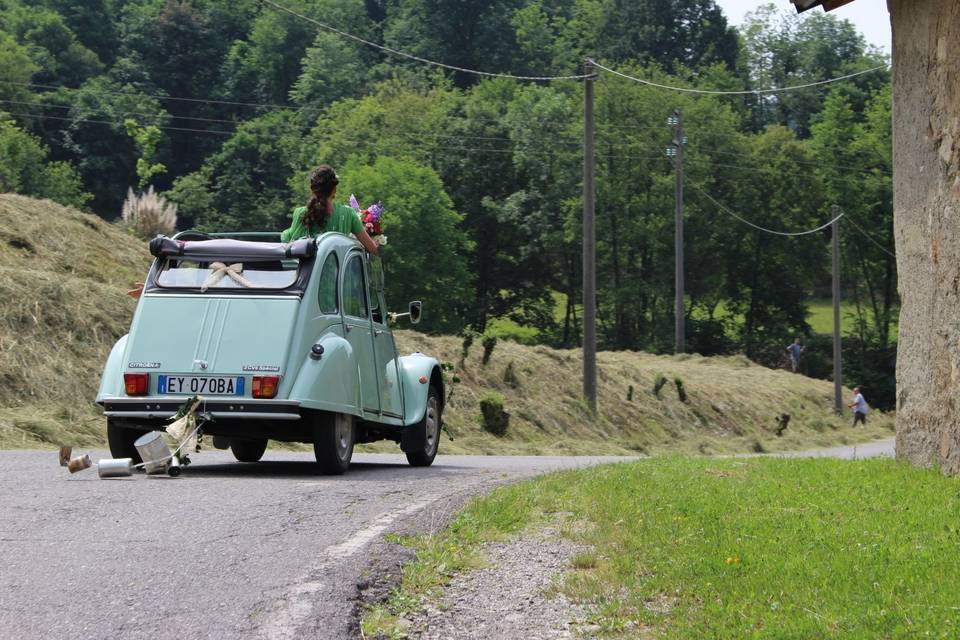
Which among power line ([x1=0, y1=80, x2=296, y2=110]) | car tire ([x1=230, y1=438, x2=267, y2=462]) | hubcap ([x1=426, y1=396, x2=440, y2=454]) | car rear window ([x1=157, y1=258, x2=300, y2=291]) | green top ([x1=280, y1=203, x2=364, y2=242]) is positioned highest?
power line ([x1=0, y1=80, x2=296, y2=110])

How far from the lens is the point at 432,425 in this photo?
15.3m

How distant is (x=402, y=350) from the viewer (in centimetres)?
3069

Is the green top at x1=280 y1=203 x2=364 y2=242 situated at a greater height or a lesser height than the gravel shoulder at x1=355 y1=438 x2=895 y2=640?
greater

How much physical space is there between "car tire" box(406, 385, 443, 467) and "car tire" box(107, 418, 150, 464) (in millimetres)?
3197

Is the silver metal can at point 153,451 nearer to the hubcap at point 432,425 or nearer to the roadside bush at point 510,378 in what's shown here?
the hubcap at point 432,425

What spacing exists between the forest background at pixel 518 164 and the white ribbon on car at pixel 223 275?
2241 inches

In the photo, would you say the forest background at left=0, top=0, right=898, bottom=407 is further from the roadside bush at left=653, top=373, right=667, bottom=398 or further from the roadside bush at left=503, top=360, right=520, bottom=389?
the roadside bush at left=503, top=360, right=520, bottom=389

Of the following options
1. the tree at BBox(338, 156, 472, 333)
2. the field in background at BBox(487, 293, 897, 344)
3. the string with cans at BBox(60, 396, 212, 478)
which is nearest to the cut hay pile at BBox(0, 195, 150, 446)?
the string with cans at BBox(60, 396, 212, 478)

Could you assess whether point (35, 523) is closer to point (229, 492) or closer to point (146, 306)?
point (229, 492)

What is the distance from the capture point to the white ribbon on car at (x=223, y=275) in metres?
12.5

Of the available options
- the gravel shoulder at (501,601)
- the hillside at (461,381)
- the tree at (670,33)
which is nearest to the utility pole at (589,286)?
the hillside at (461,381)

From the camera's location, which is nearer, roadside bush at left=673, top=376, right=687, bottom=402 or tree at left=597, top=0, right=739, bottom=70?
roadside bush at left=673, top=376, right=687, bottom=402

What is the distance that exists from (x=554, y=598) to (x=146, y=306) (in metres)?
6.40

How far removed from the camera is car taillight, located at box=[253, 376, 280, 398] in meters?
12.0
